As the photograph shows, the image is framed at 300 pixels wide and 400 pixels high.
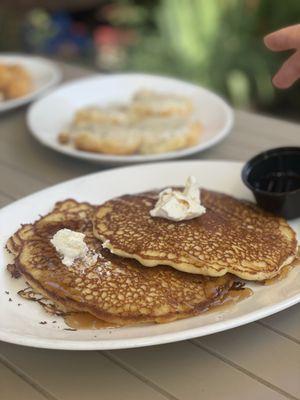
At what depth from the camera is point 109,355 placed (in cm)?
110

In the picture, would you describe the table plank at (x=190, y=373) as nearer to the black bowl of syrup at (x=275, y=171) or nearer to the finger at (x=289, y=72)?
the black bowl of syrup at (x=275, y=171)

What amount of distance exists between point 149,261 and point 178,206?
16cm

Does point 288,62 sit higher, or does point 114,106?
point 288,62

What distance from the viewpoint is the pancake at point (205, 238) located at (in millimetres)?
1131

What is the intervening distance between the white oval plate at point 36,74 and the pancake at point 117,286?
1042 mm

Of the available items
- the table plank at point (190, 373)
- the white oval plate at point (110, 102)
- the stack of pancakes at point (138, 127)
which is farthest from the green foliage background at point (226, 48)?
the table plank at point (190, 373)

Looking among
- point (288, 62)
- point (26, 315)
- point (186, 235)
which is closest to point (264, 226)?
point (186, 235)

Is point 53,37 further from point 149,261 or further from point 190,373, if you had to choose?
point 190,373

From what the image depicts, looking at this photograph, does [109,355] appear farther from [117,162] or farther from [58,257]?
[117,162]

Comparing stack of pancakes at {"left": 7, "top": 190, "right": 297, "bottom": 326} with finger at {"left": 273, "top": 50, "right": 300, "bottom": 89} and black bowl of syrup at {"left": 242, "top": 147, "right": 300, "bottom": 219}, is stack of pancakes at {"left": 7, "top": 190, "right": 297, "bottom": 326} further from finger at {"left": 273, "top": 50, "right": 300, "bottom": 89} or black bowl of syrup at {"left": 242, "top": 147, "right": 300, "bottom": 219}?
finger at {"left": 273, "top": 50, "right": 300, "bottom": 89}

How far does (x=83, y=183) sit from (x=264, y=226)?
18.2 inches

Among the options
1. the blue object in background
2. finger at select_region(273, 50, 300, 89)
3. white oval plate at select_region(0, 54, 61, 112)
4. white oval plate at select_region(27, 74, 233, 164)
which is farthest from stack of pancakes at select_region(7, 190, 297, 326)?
the blue object in background

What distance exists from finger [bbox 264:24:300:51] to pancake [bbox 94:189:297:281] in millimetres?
347

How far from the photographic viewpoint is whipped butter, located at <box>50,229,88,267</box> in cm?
116
